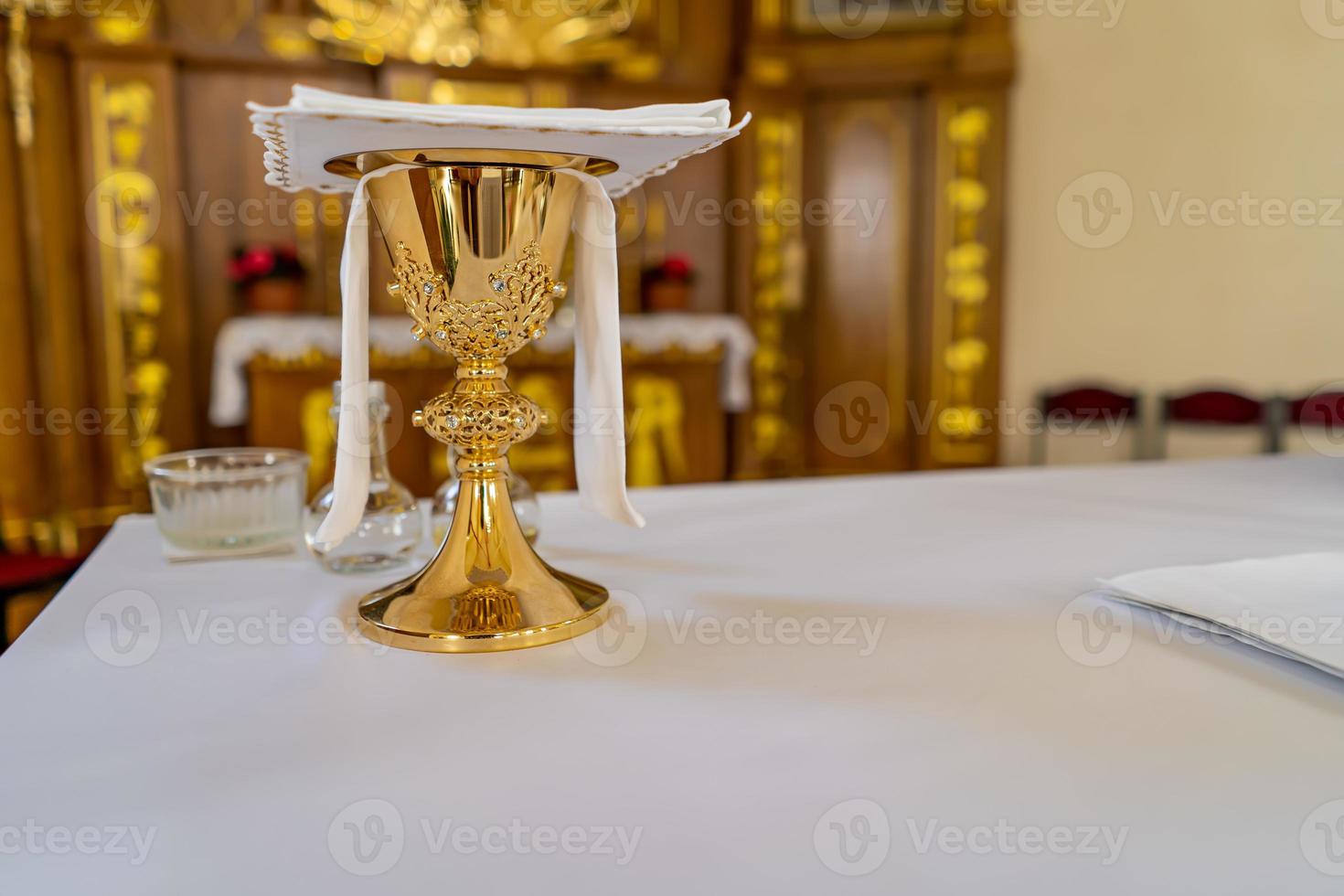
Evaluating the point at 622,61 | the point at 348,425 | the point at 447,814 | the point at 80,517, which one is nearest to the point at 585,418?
the point at 348,425

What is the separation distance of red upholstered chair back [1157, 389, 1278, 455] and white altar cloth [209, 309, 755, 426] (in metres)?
1.65

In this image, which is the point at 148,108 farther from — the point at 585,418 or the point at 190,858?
the point at 190,858

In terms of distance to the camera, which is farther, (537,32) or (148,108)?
(537,32)

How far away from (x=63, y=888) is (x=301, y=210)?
13.4 ft

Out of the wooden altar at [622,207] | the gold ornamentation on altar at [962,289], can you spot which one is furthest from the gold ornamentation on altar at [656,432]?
the gold ornamentation on altar at [962,289]

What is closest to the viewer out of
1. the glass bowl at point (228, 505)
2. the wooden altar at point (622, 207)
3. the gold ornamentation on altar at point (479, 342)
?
the gold ornamentation on altar at point (479, 342)

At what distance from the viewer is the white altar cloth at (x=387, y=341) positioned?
3.64m

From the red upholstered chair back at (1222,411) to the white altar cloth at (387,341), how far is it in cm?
165

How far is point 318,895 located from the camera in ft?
1.50

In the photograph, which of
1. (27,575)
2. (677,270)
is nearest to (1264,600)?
(27,575)

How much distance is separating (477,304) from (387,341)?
3025 mm

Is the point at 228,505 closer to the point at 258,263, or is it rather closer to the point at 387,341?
the point at 387,341

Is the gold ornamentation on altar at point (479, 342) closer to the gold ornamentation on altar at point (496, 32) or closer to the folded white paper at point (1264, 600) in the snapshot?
the folded white paper at point (1264, 600)

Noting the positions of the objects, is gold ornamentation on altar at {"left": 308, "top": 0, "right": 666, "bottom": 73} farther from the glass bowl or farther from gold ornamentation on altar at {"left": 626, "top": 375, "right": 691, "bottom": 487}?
the glass bowl
